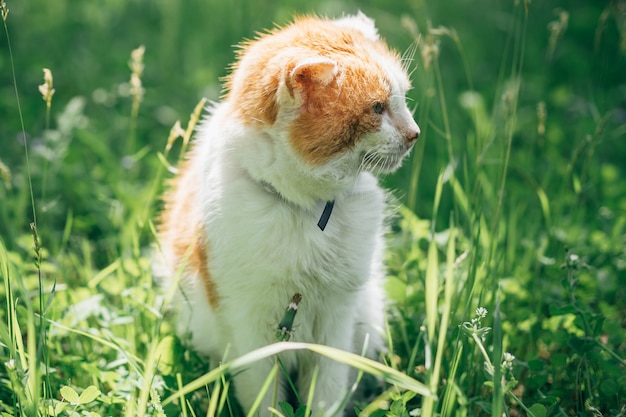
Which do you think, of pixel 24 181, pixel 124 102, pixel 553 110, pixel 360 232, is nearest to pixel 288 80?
pixel 360 232

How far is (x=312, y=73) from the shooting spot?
1820 millimetres

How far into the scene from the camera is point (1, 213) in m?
3.03

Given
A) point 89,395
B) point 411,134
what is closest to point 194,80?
point 411,134

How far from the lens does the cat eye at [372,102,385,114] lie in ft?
6.32

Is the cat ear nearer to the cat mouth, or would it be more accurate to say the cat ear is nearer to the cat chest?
the cat mouth

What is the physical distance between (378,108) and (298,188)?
1.11ft

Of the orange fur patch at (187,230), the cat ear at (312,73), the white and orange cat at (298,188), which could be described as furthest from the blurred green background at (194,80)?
the cat ear at (312,73)

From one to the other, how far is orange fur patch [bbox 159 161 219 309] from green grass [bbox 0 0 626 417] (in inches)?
4.6

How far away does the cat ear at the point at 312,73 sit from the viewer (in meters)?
1.79

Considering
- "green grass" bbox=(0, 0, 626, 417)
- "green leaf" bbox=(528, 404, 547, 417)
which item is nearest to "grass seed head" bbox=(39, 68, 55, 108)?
"green grass" bbox=(0, 0, 626, 417)

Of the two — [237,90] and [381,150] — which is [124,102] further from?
[381,150]

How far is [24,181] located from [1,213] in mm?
179

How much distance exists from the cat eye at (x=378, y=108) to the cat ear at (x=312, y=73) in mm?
160

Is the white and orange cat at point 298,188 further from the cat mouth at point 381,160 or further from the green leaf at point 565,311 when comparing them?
the green leaf at point 565,311
